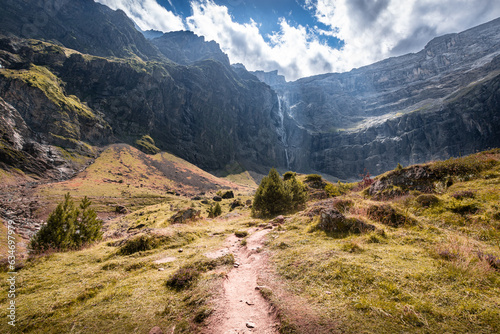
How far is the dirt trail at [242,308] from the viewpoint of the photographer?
4.82 metres

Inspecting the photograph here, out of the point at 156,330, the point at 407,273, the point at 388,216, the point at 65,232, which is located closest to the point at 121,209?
the point at 65,232

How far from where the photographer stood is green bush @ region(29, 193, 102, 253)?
13609mm

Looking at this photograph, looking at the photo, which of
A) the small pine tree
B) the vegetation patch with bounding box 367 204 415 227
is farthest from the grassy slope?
the vegetation patch with bounding box 367 204 415 227

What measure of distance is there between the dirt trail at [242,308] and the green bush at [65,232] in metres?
12.8

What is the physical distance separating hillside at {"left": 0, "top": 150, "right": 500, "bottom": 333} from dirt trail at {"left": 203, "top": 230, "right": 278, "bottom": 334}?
0.06m

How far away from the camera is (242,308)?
221 inches

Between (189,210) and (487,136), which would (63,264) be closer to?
(189,210)

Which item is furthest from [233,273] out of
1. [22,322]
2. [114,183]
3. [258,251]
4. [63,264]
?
[114,183]

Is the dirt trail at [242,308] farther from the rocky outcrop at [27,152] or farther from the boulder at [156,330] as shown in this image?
the rocky outcrop at [27,152]

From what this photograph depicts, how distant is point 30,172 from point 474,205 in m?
117

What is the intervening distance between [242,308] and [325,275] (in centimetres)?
270

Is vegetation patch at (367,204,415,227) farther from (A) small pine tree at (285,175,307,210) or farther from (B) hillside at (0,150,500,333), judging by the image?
(A) small pine tree at (285,175,307,210)

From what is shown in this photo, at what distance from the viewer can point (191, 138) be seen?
191625 millimetres

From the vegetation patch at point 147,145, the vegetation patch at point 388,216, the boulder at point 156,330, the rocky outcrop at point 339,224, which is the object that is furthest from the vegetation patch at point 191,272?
the vegetation patch at point 147,145
